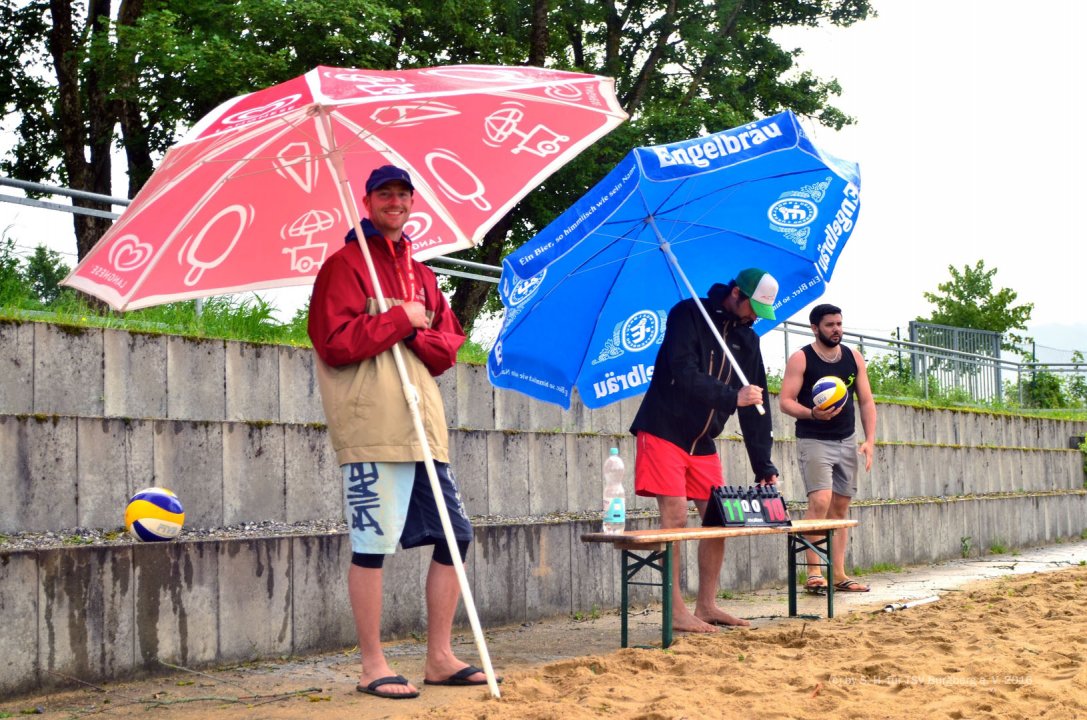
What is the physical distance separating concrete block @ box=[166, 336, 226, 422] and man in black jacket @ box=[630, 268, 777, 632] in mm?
2498

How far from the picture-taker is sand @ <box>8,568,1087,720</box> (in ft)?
13.3

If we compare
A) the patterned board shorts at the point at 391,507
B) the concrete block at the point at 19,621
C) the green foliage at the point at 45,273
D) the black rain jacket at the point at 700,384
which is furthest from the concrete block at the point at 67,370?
the black rain jacket at the point at 700,384

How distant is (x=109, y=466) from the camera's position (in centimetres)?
573

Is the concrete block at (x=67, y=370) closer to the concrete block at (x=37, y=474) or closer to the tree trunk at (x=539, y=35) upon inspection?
the concrete block at (x=37, y=474)

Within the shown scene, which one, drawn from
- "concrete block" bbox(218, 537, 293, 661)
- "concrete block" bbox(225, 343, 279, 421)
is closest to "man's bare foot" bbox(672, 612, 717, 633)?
"concrete block" bbox(218, 537, 293, 661)

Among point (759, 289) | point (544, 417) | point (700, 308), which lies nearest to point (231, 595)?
point (700, 308)

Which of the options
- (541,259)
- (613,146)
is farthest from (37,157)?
(541,259)

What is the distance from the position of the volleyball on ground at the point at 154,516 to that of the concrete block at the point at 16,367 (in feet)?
3.35

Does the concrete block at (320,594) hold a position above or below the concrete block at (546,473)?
below

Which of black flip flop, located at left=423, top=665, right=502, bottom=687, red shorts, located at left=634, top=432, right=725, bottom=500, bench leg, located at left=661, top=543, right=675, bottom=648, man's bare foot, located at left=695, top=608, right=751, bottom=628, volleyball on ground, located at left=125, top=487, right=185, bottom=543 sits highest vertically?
red shorts, located at left=634, top=432, right=725, bottom=500

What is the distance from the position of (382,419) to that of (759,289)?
242 centimetres

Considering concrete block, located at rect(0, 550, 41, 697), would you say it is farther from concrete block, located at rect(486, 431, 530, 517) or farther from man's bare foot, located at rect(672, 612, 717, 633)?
concrete block, located at rect(486, 431, 530, 517)

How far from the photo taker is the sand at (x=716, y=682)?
4.05 metres

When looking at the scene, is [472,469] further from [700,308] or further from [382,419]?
[382,419]
